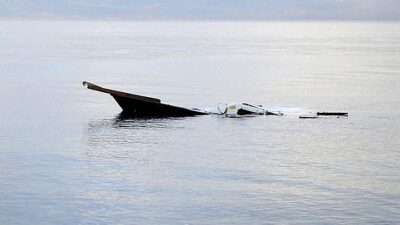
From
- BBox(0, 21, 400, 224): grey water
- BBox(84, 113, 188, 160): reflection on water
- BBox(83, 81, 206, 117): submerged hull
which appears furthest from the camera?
BBox(83, 81, 206, 117): submerged hull

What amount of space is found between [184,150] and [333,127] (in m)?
14.2

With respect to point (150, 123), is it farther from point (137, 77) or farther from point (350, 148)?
point (137, 77)

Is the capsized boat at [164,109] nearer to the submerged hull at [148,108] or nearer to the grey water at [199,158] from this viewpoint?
the submerged hull at [148,108]

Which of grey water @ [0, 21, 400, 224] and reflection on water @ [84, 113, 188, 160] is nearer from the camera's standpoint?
grey water @ [0, 21, 400, 224]

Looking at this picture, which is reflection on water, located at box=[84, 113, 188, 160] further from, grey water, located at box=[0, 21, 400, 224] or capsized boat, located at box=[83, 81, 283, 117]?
capsized boat, located at box=[83, 81, 283, 117]

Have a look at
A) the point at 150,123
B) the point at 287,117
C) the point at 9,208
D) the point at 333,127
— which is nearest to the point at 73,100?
the point at 150,123

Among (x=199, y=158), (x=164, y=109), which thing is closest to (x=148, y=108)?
(x=164, y=109)

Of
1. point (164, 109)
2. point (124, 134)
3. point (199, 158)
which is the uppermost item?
point (164, 109)

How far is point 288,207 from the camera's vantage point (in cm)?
3409

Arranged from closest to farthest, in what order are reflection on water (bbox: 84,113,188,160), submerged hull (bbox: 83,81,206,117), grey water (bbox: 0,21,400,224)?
grey water (bbox: 0,21,400,224) < reflection on water (bbox: 84,113,188,160) < submerged hull (bbox: 83,81,206,117)

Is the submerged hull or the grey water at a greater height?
the submerged hull

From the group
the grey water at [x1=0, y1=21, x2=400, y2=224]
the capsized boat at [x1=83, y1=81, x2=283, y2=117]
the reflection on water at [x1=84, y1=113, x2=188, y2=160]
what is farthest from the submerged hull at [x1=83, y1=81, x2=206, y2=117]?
the grey water at [x1=0, y1=21, x2=400, y2=224]

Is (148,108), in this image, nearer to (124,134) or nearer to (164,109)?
(164,109)

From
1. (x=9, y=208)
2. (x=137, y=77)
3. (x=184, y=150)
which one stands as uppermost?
(x=137, y=77)
